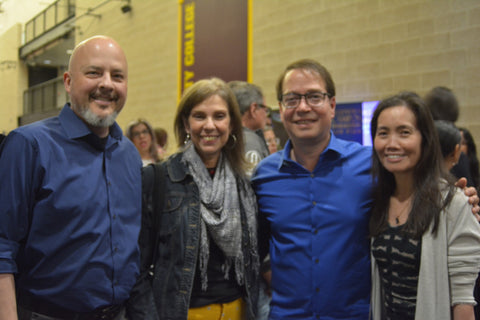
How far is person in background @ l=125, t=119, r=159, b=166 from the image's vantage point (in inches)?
198

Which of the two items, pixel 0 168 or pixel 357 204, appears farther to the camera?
pixel 357 204

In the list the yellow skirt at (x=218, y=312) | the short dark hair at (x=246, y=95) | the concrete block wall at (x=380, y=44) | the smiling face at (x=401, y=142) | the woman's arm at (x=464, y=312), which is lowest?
the yellow skirt at (x=218, y=312)

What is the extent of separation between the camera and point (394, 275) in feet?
5.33

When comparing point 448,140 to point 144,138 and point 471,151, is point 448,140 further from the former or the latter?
point 144,138

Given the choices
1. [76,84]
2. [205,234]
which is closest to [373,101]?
[205,234]

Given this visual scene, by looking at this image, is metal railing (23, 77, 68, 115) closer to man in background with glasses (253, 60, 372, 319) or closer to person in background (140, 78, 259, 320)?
person in background (140, 78, 259, 320)

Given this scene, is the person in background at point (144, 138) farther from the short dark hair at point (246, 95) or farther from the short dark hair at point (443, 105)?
the short dark hair at point (443, 105)

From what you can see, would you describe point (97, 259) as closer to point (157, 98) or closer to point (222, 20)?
point (222, 20)

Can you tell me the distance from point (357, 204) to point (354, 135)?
3.35 meters

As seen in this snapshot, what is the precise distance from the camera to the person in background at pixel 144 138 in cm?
503

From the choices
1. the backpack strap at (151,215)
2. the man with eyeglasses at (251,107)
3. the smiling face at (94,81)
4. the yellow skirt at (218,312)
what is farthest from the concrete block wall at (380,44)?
the smiling face at (94,81)

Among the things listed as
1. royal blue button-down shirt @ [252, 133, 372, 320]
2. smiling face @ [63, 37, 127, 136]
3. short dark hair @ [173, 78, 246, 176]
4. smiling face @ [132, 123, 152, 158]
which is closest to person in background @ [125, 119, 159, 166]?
smiling face @ [132, 123, 152, 158]

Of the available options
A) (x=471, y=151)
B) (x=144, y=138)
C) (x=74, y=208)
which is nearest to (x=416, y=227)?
(x=74, y=208)

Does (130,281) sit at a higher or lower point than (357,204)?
lower
